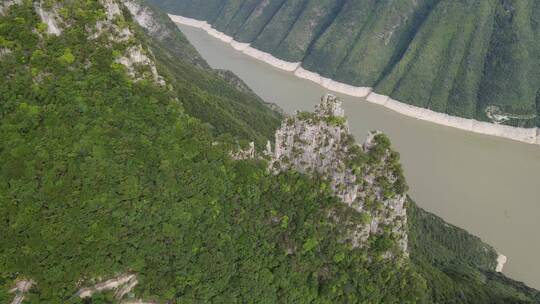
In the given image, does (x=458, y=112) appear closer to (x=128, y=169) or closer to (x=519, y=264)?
(x=519, y=264)

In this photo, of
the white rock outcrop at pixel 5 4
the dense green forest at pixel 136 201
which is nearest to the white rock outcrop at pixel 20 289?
the dense green forest at pixel 136 201

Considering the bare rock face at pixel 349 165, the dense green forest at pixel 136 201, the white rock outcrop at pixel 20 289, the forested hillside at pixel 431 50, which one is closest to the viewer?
the white rock outcrop at pixel 20 289

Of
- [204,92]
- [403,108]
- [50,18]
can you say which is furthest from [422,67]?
[50,18]

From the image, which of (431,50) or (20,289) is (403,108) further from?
(20,289)

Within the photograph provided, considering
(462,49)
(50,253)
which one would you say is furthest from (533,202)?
(50,253)

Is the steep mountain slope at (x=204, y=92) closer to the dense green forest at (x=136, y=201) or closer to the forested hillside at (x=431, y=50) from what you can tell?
the dense green forest at (x=136, y=201)

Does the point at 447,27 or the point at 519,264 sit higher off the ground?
the point at 447,27

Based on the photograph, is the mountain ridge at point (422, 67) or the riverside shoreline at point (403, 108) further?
the mountain ridge at point (422, 67)
